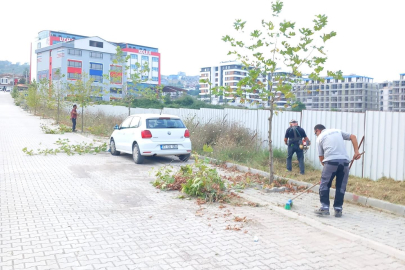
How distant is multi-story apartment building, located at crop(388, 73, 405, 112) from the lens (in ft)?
65.6

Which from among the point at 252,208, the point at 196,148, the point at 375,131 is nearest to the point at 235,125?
the point at 196,148

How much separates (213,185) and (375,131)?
441cm

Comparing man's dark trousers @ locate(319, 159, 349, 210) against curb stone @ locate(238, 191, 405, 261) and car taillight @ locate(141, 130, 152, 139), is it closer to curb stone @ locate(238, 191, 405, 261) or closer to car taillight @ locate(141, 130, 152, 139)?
curb stone @ locate(238, 191, 405, 261)

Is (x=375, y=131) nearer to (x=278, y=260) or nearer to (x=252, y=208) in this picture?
(x=252, y=208)

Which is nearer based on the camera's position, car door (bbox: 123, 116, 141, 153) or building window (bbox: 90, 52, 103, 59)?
car door (bbox: 123, 116, 141, 153)

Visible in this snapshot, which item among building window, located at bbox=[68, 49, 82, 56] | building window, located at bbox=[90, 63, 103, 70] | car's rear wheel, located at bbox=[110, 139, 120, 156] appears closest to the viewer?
car's rear wheel, located at bbox=[110, 139, 120, 156]

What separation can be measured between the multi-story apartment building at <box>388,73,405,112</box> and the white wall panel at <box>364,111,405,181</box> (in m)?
9.25

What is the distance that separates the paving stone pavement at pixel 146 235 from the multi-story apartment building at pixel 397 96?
46.0 feet

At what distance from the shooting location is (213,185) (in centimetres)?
877

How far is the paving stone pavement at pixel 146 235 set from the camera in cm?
501

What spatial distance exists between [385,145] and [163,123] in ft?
22.2

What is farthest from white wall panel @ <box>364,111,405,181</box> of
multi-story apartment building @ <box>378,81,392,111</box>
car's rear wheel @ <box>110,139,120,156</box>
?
multi-story apartment building @ <box>378,81,392,111</box>

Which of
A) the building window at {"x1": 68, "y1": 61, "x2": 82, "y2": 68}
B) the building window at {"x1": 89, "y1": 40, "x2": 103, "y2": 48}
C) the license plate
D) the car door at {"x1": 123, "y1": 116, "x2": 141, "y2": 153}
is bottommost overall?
the license plate

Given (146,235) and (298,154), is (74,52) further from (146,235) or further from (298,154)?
(146,235)
